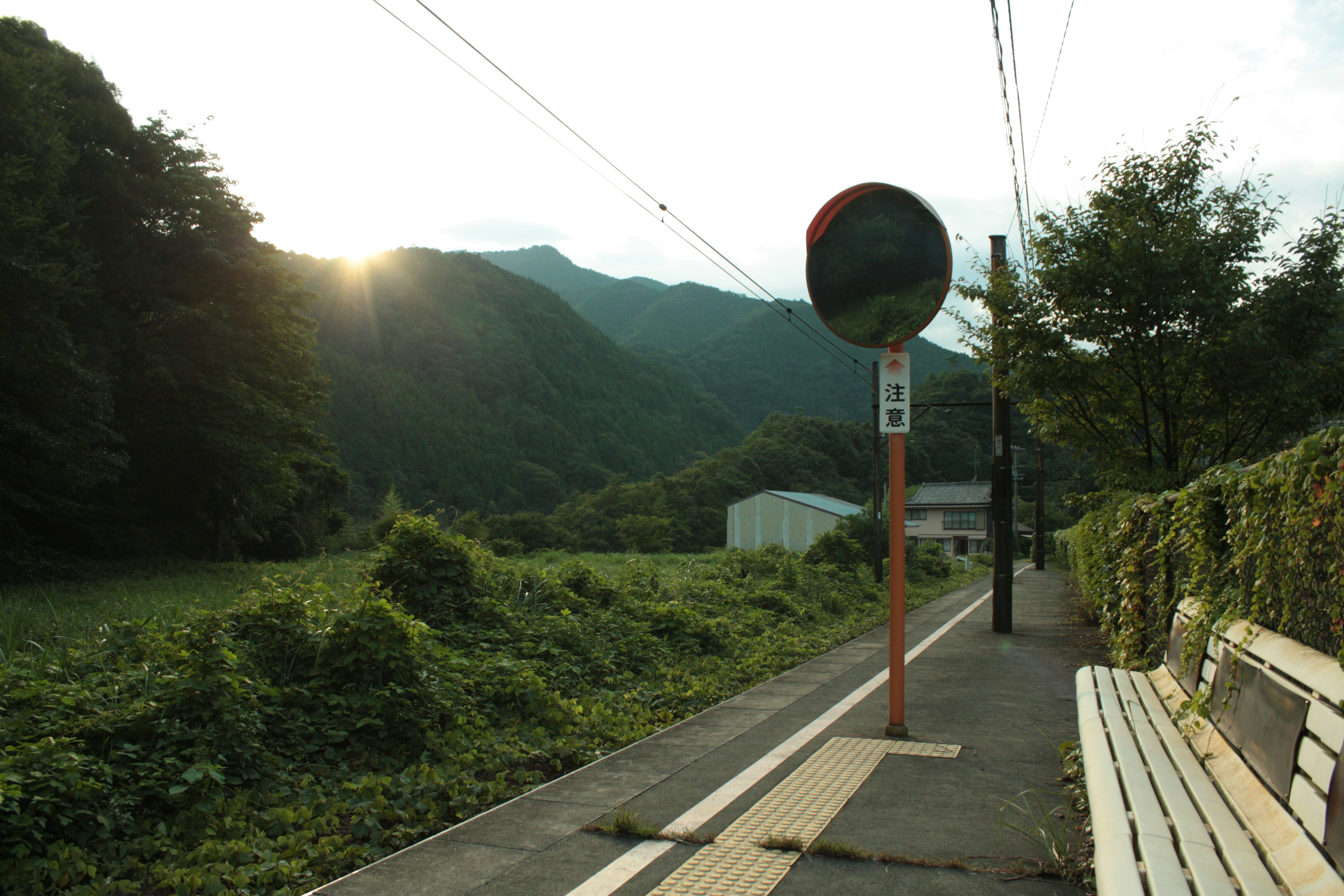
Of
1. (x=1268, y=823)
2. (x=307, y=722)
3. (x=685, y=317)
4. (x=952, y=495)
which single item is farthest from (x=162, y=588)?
(x=685, y=317)

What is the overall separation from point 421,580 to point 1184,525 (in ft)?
21.7

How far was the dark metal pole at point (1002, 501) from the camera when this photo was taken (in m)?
13.1

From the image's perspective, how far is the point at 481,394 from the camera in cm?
11962

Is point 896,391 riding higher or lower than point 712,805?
higher

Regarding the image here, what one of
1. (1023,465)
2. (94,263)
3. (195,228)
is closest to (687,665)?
(94,263)

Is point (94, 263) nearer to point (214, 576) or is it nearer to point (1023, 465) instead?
point (214, 576)

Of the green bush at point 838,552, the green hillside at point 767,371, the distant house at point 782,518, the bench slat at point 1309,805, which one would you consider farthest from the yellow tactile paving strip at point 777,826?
the green hillside at point 767,371

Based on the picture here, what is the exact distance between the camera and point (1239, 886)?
2346 mm

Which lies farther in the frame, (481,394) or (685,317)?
(685,317)

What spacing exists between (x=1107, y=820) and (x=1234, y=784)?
2.17 feet

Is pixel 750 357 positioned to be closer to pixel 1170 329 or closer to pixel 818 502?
pixel 818 502

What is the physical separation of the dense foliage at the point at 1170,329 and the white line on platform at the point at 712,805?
571 cm

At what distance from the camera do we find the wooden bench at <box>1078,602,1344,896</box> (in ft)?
7.61

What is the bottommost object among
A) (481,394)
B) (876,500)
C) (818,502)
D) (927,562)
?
(927,562)
